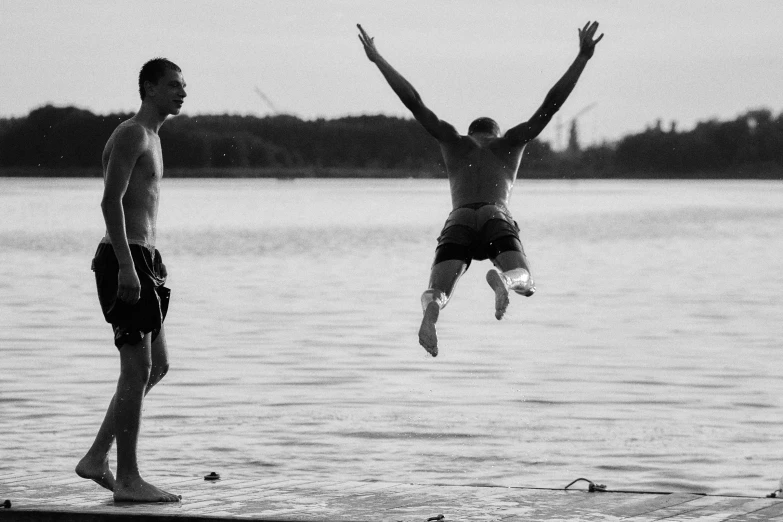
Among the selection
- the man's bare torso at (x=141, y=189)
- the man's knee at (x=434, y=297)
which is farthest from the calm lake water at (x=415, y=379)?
the man's bare torso at (x=141, y=189)

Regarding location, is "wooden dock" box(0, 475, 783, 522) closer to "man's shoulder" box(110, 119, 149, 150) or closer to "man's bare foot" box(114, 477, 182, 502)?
"man's bare foot" box(114, 477, 182, 502)

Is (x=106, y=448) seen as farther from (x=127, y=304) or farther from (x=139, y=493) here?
(x=127, y=304)

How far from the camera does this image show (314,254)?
186 feet

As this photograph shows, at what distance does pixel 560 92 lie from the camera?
1073 centimetres

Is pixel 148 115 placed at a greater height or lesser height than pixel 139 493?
greater

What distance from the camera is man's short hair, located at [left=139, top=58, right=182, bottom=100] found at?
27.7 feet

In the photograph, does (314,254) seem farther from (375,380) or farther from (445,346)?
(375,380)

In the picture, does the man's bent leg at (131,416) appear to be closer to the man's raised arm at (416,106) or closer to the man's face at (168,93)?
the man's face at (168,93)

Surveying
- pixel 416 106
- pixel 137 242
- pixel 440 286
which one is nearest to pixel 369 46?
pixel 416 106

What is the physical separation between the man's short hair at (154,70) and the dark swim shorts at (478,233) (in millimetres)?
2907

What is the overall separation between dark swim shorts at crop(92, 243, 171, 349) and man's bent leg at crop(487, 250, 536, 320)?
2.68m

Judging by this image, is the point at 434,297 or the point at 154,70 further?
the point at 434,297

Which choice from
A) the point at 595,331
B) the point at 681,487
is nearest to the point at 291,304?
the point at 595,331

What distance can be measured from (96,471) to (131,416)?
0.41 metres
